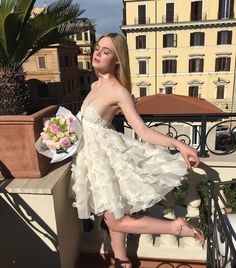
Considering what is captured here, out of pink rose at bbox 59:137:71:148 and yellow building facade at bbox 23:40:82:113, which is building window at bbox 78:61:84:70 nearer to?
yellow building facade at bbox 23:40:82:113

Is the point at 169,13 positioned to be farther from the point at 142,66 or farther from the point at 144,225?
the point at 144,225

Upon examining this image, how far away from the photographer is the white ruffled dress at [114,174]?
1966 mm

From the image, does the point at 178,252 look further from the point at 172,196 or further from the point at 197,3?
the point at 197,3

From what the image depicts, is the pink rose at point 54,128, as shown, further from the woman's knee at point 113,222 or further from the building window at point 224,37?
the building window at point 224,37

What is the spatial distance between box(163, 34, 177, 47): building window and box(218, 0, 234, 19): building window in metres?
4.27


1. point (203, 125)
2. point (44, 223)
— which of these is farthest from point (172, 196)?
point (44, 223)

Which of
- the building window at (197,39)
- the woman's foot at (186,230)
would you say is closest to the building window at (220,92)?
the building window at (197,39)

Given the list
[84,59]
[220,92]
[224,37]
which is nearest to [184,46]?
[224,37]

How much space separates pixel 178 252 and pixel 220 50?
26.5m

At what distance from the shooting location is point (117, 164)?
78.7 inches

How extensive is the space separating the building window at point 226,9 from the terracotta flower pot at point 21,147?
88.7ft

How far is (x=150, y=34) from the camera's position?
26297 mm

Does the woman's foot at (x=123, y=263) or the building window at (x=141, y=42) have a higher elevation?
the building window at (x=141, y=42)

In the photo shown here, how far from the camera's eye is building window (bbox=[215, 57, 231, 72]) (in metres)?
26.0
